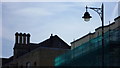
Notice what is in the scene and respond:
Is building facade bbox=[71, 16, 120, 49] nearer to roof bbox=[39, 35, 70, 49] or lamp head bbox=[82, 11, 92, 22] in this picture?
lamp head bbox=[82, 11, 92, 22]

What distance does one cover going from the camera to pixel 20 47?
7925 cm

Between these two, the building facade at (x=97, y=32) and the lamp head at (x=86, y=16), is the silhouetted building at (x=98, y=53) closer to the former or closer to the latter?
the building facade at (x=97, y=32)

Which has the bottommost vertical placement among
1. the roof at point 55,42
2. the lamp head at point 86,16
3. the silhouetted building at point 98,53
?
the silhouetted building at point 98,53

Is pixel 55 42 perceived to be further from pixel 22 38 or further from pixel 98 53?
pixel 98 53

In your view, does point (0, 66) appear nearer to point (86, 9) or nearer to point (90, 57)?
point (90, 57)

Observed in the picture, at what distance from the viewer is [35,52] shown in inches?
2349

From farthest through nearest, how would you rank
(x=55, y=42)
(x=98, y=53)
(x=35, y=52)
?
(x=55, y=42) → (x=35, y=52) → (x=98, y=53)

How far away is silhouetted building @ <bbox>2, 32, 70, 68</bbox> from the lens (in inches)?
2307

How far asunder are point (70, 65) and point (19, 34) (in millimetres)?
36401

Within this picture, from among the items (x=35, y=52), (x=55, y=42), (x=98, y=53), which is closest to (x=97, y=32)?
(x=98, y=53)

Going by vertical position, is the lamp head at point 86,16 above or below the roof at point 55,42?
below

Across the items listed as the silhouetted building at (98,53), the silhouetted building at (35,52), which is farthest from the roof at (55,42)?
the silhouetted building at (98,53)

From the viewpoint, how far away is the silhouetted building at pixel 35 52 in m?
58.6

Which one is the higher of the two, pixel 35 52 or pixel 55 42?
pixel 55 42
